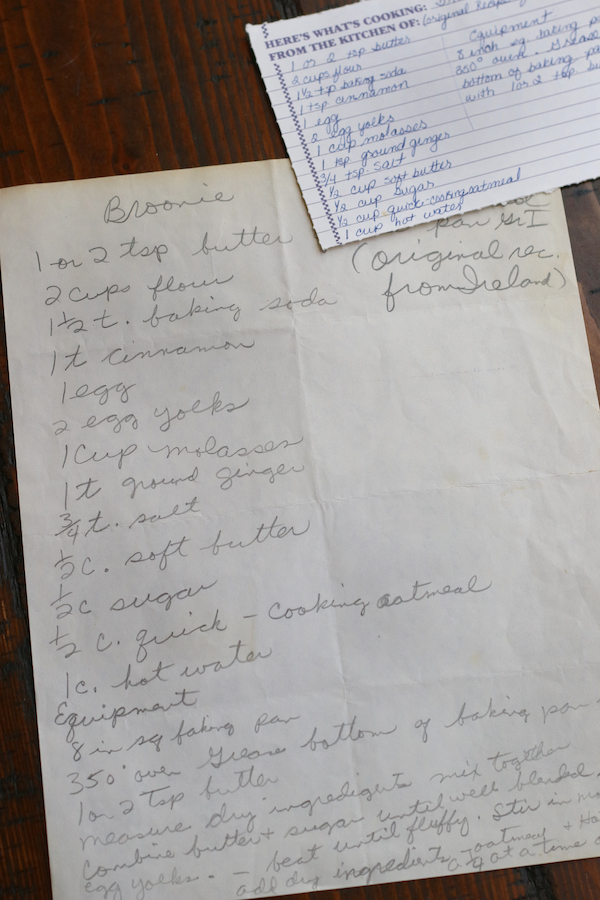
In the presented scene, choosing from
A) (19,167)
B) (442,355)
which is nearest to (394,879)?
(442,355)

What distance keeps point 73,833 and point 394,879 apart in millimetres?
247

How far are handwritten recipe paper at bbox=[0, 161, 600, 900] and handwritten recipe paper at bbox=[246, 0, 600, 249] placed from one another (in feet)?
0.08

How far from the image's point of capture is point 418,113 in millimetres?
495

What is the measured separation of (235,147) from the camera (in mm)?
493

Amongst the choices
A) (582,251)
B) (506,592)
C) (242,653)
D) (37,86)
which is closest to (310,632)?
(242,653)

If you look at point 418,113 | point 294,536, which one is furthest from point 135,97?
point 294,536

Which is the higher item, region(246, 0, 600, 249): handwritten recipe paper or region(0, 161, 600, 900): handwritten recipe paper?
region(246, 0, 600, 249): handwritten recipe paper

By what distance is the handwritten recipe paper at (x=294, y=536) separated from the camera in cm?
47

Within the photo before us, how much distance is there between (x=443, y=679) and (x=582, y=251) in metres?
0.36

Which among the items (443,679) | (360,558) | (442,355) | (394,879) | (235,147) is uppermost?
(235,147)

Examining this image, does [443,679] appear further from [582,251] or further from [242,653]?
[582,251]

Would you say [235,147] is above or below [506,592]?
above

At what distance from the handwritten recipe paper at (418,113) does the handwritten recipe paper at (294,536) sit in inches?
0.9

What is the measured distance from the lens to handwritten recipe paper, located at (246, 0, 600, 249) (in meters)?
0.49
